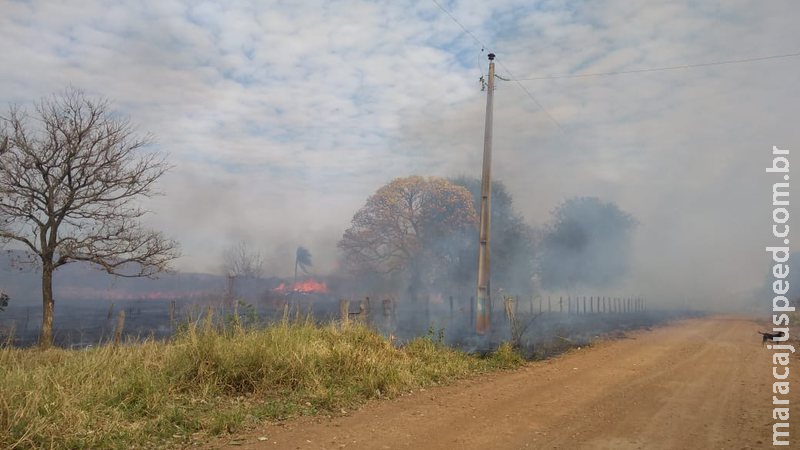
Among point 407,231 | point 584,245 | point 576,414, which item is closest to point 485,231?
point 576,414

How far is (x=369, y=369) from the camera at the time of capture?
28.8ft

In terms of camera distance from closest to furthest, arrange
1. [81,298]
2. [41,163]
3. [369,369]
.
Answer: [369,369]
[41,163]
[81,298]

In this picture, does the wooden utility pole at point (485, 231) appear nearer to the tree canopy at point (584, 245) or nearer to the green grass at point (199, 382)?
the green grass at point (199, 382)

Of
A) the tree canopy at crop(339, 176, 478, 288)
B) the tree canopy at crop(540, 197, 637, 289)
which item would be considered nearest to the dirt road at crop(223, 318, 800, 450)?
the tree canopy at crop(339, 176, 478, 288)

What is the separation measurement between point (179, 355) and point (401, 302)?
2811cm

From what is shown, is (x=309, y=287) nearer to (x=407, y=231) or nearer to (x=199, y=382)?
(x=407, y=231)

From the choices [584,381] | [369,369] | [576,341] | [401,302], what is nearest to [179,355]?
[369,369]

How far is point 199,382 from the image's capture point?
294 inches

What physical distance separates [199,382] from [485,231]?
33.1 ft

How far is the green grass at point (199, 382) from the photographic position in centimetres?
546

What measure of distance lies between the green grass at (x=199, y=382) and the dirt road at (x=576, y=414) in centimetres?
66

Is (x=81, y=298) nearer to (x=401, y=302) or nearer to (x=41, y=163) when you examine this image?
(x=401, y=302)

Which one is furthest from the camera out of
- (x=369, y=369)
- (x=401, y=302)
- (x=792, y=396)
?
(x=401, y=302)

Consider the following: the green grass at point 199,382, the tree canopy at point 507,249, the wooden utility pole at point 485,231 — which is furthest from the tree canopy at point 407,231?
the green grass at point 199,382
